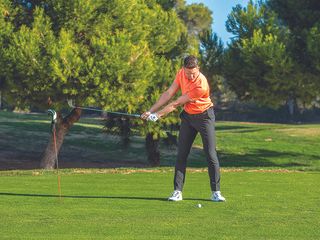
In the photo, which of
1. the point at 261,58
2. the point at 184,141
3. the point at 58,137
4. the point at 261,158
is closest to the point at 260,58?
the point at 261,58

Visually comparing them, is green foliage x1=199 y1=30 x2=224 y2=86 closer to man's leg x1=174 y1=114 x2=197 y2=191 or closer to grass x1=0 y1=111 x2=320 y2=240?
grass x1=0 y1=111 x2=320 y2=240

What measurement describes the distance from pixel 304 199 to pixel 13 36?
1256 centimetres

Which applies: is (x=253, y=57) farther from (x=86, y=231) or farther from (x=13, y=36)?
(x=86, y=231)

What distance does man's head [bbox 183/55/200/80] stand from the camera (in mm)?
9648

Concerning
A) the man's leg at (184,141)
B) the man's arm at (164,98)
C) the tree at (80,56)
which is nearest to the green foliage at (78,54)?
the tree at (80,56)

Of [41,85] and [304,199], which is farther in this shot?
[41,85]

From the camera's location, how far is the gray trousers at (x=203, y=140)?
983cm

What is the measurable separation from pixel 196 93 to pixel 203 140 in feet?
2.33

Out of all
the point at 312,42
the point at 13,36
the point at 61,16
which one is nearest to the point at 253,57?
the point at 312,42

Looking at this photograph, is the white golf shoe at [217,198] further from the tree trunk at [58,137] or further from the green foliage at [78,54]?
the tree trunk at [58,137]

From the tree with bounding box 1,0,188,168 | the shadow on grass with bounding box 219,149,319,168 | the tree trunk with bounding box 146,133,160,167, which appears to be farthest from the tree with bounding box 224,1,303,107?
the shadow on grass with bounding box 219,149,319,168

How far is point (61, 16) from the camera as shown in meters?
21.0

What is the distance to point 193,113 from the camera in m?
9.84

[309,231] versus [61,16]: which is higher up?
[61,16]
